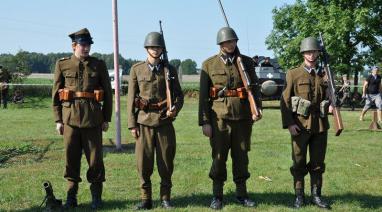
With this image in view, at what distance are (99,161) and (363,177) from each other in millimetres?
4592

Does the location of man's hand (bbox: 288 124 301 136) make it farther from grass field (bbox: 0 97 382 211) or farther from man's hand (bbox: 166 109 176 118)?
man's hand (bbox: 166 109 176 118)

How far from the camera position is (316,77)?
689cm

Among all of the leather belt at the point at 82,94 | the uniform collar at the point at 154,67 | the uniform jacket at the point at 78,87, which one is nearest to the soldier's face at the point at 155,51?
the uniform collar at the point at 154,67

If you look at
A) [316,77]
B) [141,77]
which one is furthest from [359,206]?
[141,77]

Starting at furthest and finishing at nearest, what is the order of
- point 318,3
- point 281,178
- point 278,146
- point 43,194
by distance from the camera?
point 318,3 → point 278,146 → point 281,178 → point 43,194

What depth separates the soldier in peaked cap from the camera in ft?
22.0

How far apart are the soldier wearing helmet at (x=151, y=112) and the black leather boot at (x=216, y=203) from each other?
681 millimetres

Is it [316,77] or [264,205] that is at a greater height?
[316,77]

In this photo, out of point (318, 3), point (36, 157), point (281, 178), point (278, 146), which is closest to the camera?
point (281, 178)

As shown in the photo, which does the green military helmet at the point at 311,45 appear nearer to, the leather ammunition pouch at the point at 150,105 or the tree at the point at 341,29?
the leather ammunition pouch at the point at 150,105

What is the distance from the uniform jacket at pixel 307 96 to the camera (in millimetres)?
6836

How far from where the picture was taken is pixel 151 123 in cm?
665

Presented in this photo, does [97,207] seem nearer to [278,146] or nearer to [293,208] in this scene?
[293,208]

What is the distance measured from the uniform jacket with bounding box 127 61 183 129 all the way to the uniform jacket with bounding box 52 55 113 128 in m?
0.43
